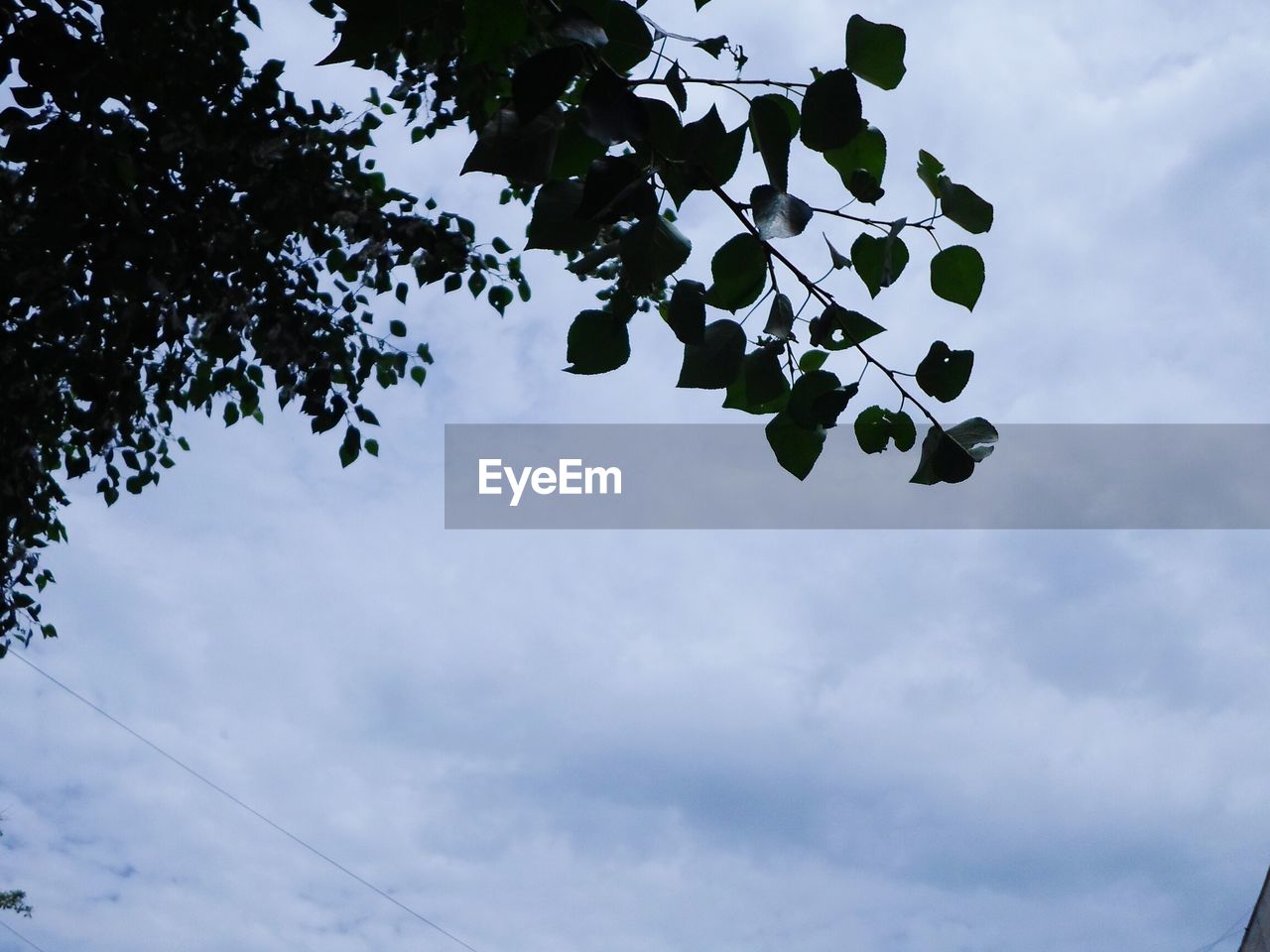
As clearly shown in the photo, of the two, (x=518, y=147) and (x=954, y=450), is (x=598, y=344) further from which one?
(x=954, y=450)

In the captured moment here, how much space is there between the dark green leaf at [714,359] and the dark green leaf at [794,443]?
0.45 ft

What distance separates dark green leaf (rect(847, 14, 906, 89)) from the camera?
128 cm

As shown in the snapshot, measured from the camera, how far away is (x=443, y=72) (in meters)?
4.77

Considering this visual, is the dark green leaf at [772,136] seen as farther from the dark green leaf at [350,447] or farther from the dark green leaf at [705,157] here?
the dark green leaf at [350,447]

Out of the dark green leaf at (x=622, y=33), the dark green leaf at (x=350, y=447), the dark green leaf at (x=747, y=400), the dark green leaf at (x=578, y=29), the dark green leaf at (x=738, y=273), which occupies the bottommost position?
the dark green leaf at (x=747, y=400)

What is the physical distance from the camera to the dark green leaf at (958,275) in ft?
4.68

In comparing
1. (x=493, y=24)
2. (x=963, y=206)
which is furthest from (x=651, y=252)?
(x=963, y=206)

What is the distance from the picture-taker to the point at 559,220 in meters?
1.29

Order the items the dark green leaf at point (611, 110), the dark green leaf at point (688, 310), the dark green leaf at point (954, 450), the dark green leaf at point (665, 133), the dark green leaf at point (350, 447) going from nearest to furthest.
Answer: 1. the dark green leaf at point (611, 110)
2. the dark green leaf at point (665, 133)
3. the dark green leaf at point (688, 310)
4. the dark green leaf at point (954, 450)
5. the dark green leaf at point (350, 447)

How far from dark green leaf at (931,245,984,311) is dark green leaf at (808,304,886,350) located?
3.8 inches

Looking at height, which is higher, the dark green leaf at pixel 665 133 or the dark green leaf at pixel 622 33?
the dark green leaf at pixel 622 33

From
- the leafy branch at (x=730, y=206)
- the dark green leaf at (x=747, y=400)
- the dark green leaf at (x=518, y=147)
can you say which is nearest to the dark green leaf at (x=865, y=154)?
the leafy branch at (x=730, y=206)

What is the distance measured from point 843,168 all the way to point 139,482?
5.29 meters

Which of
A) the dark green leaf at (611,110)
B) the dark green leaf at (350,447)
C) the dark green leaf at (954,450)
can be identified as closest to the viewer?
the dark green leaf at (611,110)
